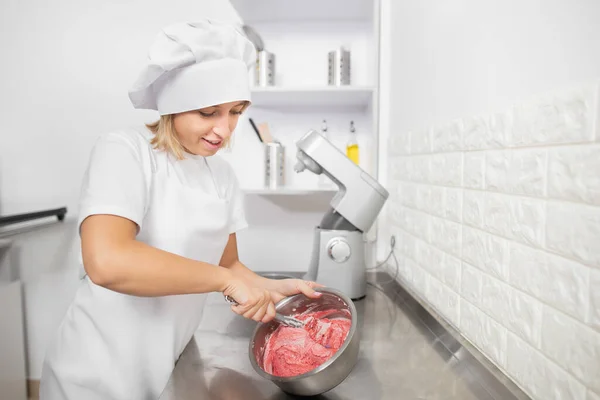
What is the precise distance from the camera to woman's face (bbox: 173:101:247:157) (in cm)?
103

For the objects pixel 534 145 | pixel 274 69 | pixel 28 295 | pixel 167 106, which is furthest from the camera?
pixel 28 295

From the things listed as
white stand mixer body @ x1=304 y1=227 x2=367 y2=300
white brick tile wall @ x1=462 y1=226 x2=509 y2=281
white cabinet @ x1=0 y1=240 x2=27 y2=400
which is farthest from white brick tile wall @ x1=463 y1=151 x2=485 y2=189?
white cabinet @ x1=0 y1=240 x2=27 y2=400

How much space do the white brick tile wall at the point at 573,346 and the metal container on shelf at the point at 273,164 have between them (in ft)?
4.57

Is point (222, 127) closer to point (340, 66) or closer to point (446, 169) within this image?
point (446, 169)

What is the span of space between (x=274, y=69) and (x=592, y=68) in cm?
154

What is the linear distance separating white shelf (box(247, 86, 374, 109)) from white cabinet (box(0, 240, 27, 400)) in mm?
1405

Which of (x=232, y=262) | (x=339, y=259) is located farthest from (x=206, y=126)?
(x=339, y=259)

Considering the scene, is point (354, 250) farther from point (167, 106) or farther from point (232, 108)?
point (167, 106)

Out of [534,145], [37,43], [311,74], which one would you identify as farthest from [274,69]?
[534,145]

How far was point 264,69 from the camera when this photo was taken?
193 cm

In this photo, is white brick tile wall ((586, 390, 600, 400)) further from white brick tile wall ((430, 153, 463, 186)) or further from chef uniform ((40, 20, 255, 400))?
chef uniform ((40, 20, 255, 400))

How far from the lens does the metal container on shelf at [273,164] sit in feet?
6.42

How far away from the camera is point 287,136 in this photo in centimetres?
212

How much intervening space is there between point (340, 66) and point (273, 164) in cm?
54
